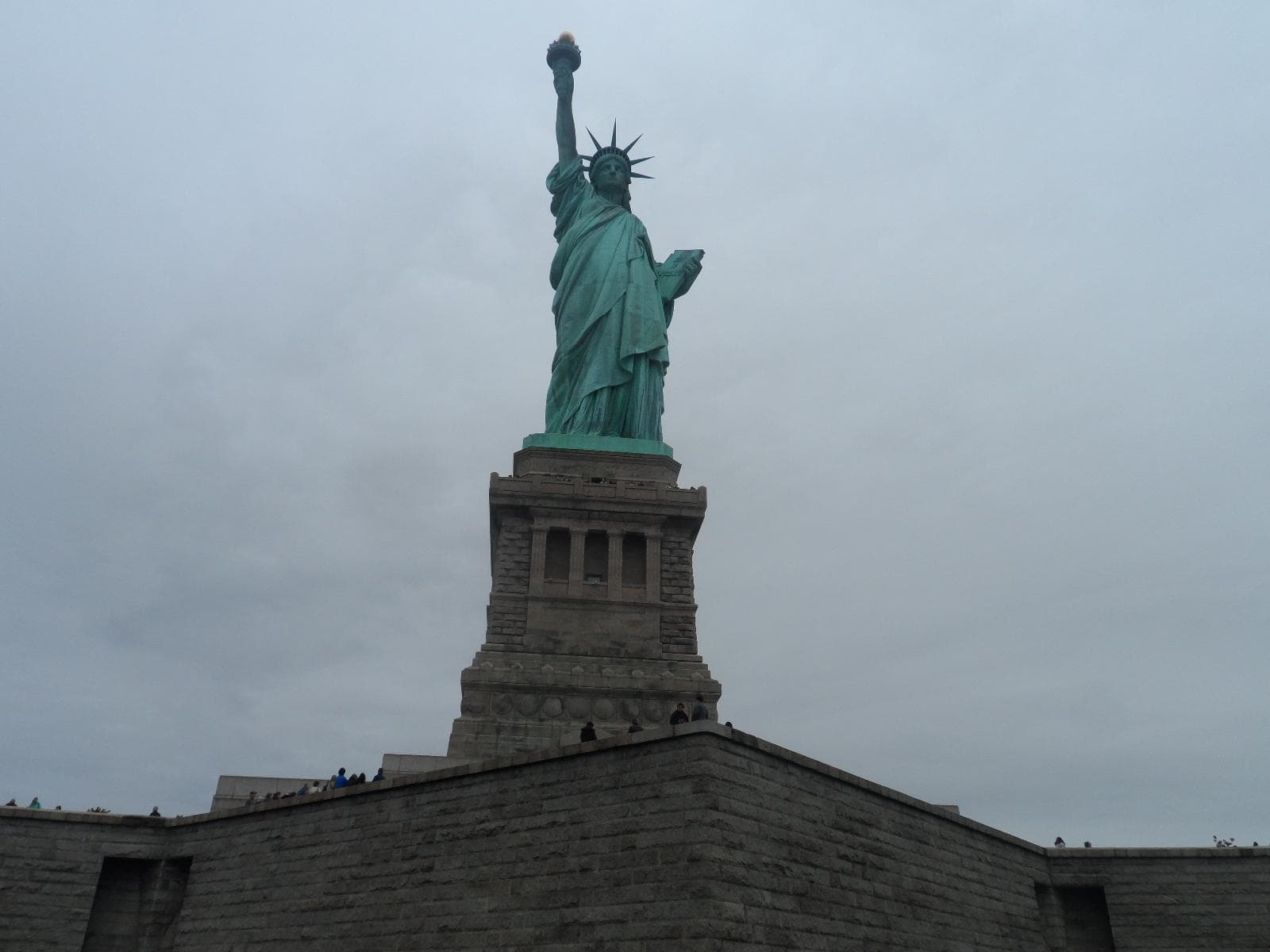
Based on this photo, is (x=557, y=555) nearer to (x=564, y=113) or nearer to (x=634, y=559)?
(x=634, y=559)

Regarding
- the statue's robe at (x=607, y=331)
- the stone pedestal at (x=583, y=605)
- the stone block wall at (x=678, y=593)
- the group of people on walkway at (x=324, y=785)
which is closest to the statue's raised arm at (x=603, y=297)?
the statue's robe at (x=607, y=331)

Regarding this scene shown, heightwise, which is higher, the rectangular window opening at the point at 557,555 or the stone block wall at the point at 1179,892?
the rectangular window opening at the point at 557,555

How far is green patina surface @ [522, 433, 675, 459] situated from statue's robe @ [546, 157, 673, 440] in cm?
71

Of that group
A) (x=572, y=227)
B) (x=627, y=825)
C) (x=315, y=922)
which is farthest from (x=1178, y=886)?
(x=572, y=227)

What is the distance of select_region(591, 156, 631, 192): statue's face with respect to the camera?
3781 centimetres

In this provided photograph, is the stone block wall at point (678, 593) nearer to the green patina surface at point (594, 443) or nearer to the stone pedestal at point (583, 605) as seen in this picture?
the stone pedestal at point (583, 605)

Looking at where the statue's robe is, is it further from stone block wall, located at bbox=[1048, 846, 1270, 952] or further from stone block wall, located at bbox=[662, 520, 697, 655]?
stone block wall, located at bbox=[1048, 846, 1270, 952]

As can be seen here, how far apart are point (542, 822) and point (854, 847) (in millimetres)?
4283

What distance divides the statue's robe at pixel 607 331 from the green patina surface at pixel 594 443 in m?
0.71

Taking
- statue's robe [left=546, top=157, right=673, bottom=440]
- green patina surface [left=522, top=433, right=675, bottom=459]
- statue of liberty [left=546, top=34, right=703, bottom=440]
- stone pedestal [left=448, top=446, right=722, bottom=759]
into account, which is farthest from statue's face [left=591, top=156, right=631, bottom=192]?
stone pedestal [left=448, top=446, right=722, bottom=759]

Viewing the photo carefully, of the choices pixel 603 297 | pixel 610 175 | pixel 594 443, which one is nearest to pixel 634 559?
pixel 594 443

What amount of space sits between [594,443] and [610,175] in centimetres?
1187

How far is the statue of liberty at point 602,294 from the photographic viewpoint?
33375mm

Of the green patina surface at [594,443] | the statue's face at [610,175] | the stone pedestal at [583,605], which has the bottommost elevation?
the stone pedestal at [583,605]
